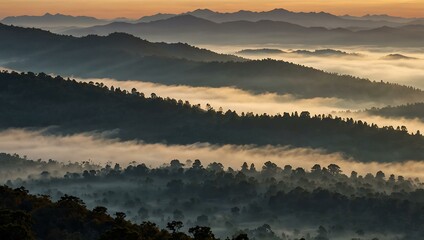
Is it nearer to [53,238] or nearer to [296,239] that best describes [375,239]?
[296,239]

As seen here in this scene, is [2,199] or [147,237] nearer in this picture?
[147,237]

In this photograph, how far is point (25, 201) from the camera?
112 m

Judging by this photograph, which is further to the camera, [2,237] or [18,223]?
[18,223]

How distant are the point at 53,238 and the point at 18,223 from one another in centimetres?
1439

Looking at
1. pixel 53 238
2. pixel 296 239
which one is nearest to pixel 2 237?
pixel 53 238

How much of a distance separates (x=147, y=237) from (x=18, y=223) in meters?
16.6

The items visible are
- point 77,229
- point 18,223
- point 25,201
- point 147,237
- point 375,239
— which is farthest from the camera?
point 375,239

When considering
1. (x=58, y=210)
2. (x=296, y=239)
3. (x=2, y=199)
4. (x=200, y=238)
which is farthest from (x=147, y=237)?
(x=296, y=239)

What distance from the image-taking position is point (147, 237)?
305 feet

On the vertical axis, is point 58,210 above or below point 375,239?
above

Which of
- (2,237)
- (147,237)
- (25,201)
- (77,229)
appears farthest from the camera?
(25,201)

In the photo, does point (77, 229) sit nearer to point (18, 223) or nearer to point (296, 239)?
point (18, 223)

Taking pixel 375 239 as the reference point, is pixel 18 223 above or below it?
above

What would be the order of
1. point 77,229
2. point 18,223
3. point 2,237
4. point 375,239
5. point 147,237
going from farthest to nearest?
point 375,239, point 77,229, point 147,237, point 18,223, point 2,237
